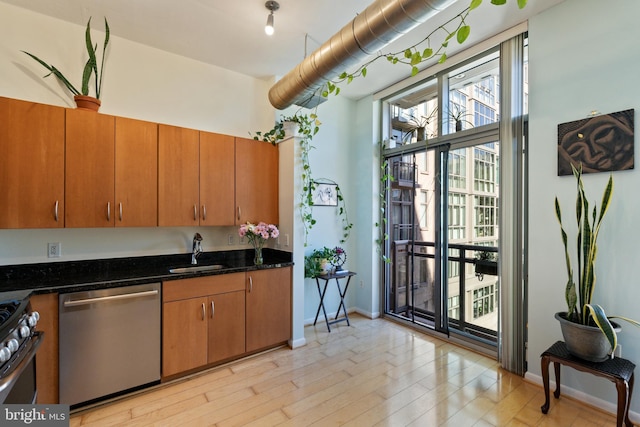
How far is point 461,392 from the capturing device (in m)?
2.36

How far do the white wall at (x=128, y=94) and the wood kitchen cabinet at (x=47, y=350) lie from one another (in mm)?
→ 643

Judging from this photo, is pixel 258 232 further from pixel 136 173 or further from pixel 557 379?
pixel 557 379

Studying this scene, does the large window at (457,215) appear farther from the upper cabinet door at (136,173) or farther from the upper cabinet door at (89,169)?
the upper cabinet door at (89,169)

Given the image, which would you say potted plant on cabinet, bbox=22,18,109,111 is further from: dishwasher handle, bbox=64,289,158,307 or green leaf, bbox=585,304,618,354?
green leaf, bbox=585,304,618,354

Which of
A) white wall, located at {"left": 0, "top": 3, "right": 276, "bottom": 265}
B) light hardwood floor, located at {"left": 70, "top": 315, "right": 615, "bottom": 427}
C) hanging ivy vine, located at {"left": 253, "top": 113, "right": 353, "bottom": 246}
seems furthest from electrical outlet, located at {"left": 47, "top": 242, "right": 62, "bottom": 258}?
hanging ivy vine, located at {"left": 253, "top": 113, "right": 353, "bottom": 246}

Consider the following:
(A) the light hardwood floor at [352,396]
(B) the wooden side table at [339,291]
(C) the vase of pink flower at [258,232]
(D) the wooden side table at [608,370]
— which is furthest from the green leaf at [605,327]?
(C) the vase of pink flower at [258,232]

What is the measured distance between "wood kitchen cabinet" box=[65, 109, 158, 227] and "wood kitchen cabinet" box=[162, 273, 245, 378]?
29.4 inches

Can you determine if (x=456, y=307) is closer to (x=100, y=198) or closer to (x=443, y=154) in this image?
(x=443, y=154)

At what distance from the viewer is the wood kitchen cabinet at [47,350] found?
6.57 ft

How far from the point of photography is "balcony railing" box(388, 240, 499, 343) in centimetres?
319

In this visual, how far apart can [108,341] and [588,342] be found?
3466 millimetres

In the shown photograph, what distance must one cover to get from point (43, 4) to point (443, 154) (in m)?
3.99

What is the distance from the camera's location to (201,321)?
8.60ft

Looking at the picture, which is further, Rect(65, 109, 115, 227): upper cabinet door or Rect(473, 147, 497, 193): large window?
Rect(473, 147, 497, 193): large window
